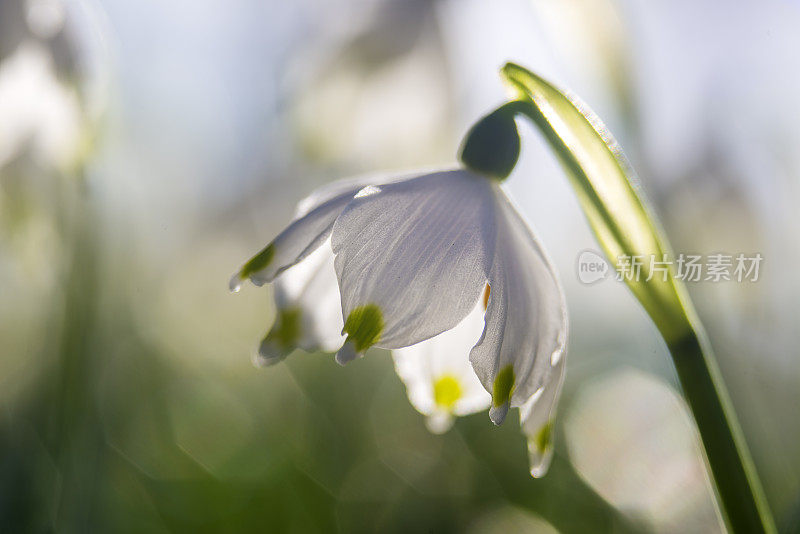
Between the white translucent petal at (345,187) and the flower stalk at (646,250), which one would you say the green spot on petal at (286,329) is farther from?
the flower stalk at (646,250)

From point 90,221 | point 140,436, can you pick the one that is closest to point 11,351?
point 140,436

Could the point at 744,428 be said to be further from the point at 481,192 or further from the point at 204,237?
the point at 204,237

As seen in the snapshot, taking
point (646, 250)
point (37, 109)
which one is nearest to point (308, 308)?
point (646, 250)

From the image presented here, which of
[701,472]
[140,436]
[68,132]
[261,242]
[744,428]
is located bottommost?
[701,472]

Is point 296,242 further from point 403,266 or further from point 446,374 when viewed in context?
point 446,374
